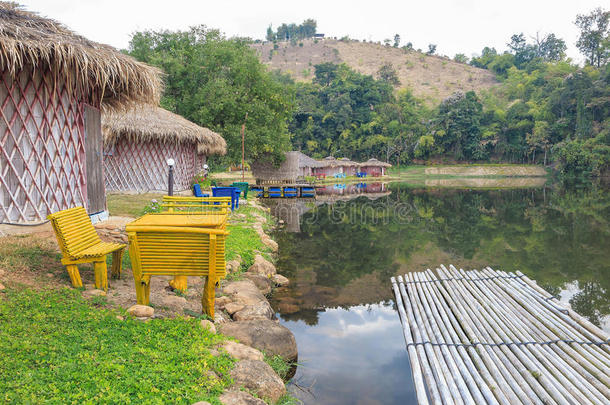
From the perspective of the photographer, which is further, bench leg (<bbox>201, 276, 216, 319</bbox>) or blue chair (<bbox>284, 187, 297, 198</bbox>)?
blue chair (<bbox>284, 187, 297, 198</bbox>)

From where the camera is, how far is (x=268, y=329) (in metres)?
4.02

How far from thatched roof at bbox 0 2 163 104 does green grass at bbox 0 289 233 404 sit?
3603mm

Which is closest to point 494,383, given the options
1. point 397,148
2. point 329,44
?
point 397,148

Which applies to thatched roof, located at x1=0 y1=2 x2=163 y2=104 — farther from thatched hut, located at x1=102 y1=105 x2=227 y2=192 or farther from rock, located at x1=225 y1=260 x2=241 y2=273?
thatched hut, located at x1=102 y1=105 x2=227 y2=192

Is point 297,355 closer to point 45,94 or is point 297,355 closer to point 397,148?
point 45,94

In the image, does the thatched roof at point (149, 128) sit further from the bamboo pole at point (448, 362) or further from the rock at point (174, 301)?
the bamboo pole at point (448, 362)

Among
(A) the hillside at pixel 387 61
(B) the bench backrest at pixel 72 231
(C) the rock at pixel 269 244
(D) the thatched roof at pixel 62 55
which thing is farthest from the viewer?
(A) the hillside at pixel 387 61

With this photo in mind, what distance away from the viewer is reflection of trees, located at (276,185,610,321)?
7352 millimetres

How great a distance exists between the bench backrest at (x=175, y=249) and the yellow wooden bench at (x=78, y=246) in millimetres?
734

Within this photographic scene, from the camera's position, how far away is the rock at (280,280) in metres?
6.39

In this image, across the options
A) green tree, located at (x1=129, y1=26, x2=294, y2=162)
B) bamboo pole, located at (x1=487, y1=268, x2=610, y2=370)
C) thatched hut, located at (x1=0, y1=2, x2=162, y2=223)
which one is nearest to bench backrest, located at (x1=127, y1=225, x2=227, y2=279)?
bamboo pole, located at (x1=487, y1=268, x2=610, y2=370)

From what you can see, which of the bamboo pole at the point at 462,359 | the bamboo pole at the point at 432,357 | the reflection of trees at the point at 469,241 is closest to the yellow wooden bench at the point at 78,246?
the reflection of trees at the point at 469,241

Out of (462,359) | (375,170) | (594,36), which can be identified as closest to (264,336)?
(462,359)

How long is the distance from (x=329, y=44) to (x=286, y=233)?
4288 inches
